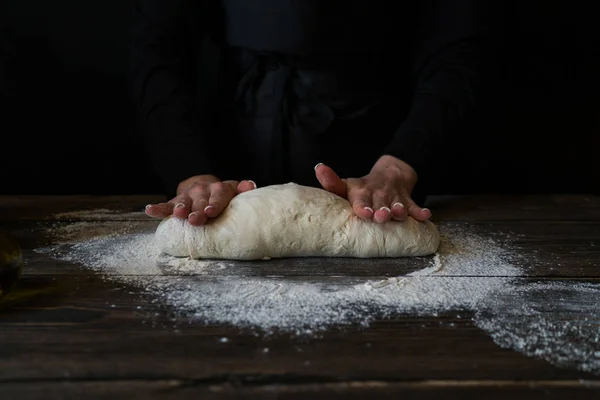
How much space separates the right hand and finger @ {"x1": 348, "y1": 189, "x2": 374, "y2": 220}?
0.22m

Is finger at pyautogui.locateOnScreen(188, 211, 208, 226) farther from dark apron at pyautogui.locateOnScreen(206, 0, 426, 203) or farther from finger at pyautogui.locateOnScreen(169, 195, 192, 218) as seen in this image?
dark apron at pyautogui.locateOnScreen(206, 0, 426, 203)

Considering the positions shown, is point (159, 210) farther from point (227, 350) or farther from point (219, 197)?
point (227, 350)

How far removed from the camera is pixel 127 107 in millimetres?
2234

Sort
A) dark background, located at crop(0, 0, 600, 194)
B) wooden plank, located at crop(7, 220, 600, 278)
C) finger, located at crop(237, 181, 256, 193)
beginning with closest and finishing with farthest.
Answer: wooden plank, located at crop(7, 220, 600, 278) → finger, located at crop(237, 181, 256, 193) → dark background, located at crop(0, 0, 600, 194)

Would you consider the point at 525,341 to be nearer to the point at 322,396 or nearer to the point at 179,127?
the point at 322,396

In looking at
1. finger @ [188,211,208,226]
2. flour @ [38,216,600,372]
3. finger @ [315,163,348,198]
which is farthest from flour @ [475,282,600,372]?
finger @ [188,211,208,226]

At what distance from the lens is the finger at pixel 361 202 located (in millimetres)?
1189

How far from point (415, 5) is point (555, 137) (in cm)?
88

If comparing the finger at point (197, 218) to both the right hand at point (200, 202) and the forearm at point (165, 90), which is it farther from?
the forearm at point (165, 90)

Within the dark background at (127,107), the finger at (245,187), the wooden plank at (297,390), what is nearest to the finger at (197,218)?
the finger at (245,187)

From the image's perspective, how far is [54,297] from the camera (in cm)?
96

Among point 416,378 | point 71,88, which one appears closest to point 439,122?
point 416,378

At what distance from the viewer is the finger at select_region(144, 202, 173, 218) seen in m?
1.19

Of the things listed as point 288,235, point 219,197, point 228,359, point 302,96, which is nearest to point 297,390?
point 228,359
